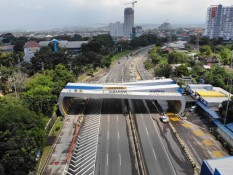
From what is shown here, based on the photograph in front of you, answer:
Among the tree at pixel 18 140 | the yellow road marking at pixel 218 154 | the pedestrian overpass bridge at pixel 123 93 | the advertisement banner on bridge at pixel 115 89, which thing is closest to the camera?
the tree at pixel 18 140

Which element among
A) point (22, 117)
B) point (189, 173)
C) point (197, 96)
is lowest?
point (189, 173)

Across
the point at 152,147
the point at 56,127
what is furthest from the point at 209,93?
the point at 56,127

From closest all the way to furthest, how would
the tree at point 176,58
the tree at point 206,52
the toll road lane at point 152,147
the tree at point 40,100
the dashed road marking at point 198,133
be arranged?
the toll road lane at point 152,147 → the dashed road marking at point 198,133 → the tree at point 40,100 → the tree at point 176,58 → the tree at point 206,52

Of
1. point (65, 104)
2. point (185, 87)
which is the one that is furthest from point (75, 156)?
point (185, 87)

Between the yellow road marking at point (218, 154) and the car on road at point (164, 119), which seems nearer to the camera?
the yellow road marking at point (218, 154)

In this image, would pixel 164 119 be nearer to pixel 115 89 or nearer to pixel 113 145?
pixel 115 89

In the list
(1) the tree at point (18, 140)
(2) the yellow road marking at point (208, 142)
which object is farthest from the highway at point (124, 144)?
(1) the tree at point (18, 140)

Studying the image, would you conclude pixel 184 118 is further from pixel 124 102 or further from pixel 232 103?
pixel 124 102

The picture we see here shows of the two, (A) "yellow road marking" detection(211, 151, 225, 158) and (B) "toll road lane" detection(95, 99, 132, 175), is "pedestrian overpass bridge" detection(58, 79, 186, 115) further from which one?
(A) "yellow road marking" detection(211, 151, 225, 158)

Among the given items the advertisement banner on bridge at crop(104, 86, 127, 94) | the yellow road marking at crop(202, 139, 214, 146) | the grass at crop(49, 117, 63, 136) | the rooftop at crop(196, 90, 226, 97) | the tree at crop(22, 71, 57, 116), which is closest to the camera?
the yellow road marking at crop(202, 139, 214, 146)

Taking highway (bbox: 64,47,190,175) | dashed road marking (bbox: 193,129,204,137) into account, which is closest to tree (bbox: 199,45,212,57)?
highway (bbox: 64,47,190,175)

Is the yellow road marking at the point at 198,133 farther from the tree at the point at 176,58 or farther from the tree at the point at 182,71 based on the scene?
the tree at the point at 176,58
